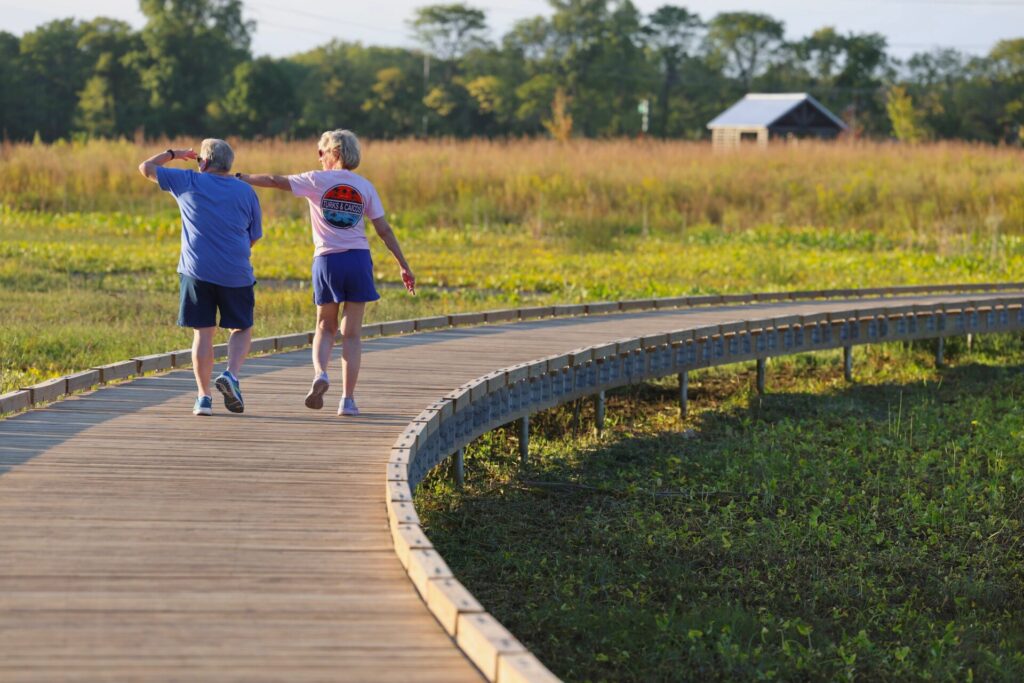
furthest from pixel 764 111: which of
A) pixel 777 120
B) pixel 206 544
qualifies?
pixel 206 544

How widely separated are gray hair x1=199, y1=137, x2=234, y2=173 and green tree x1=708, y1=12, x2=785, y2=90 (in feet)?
206

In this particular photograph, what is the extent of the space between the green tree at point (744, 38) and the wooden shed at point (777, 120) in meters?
14.9

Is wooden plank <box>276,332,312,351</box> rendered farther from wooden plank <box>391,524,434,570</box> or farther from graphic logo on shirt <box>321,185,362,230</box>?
wooden plank <box>391,524,434,570</box>

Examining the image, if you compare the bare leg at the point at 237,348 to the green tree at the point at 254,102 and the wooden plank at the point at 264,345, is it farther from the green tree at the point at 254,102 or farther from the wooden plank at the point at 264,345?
the green tree at the point at 254,102

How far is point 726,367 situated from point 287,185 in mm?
7843

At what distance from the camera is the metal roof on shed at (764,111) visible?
2060 inches

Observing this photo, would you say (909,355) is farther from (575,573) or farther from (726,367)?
(575,573)

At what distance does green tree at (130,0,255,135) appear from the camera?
4697 cm

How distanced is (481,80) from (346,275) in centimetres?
4698

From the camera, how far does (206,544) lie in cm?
554

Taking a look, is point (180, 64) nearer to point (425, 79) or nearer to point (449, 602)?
point (425, 79)

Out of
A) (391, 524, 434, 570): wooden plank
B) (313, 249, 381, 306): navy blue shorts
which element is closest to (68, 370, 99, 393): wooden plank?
(313, 249, 381, 306): navy blue shorts

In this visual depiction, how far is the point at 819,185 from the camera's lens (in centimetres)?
2762

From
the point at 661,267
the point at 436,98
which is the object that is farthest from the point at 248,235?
the point at 436,98
